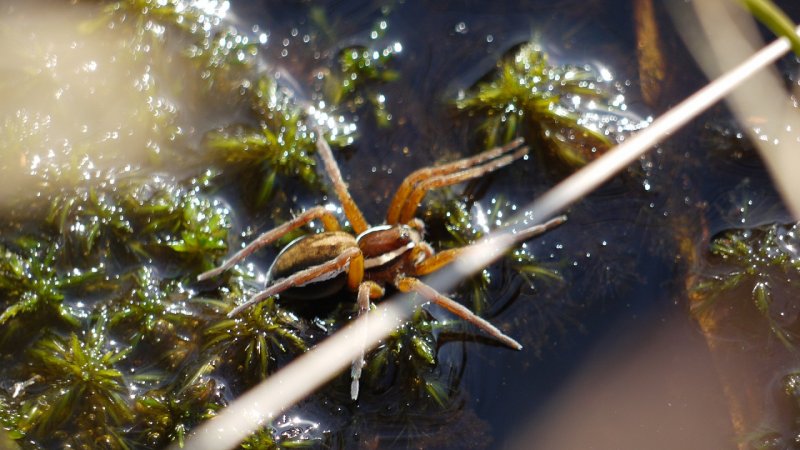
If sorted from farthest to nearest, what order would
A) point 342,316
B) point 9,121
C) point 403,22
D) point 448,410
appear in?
point 403,22, point 9,121, point 342,316, point 448,410

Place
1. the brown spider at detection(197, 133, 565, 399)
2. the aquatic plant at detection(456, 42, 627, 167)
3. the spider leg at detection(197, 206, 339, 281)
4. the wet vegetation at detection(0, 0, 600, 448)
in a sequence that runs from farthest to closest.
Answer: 1. the aquatic plant at detection(456, 42, 627, 167)
2. the spider leg at detection(197, 206, 339, 281)
3. the brown spider at detection(197, 133, 565, 399)
4. the wet vegetation at detection(0, 0, 600, 448)

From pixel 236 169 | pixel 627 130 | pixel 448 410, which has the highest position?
pixel 236 169

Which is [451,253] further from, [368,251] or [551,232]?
[551,232]

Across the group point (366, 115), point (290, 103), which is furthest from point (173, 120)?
point (366, 115)

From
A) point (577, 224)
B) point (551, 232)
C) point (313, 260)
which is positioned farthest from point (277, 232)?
point (577, 224)

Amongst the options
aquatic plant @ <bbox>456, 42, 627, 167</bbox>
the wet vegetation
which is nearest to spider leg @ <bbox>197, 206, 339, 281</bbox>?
the wet vegetation

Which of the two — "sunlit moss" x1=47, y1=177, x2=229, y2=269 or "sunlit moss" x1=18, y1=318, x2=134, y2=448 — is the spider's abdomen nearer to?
"sunlit moss" x1=47, y1=177, x2=229, y2=269

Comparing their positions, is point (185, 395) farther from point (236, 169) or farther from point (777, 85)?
point (777, 85)

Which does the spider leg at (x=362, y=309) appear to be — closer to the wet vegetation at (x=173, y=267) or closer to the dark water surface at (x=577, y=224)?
the wet vegetation at (x=173, y=267)
